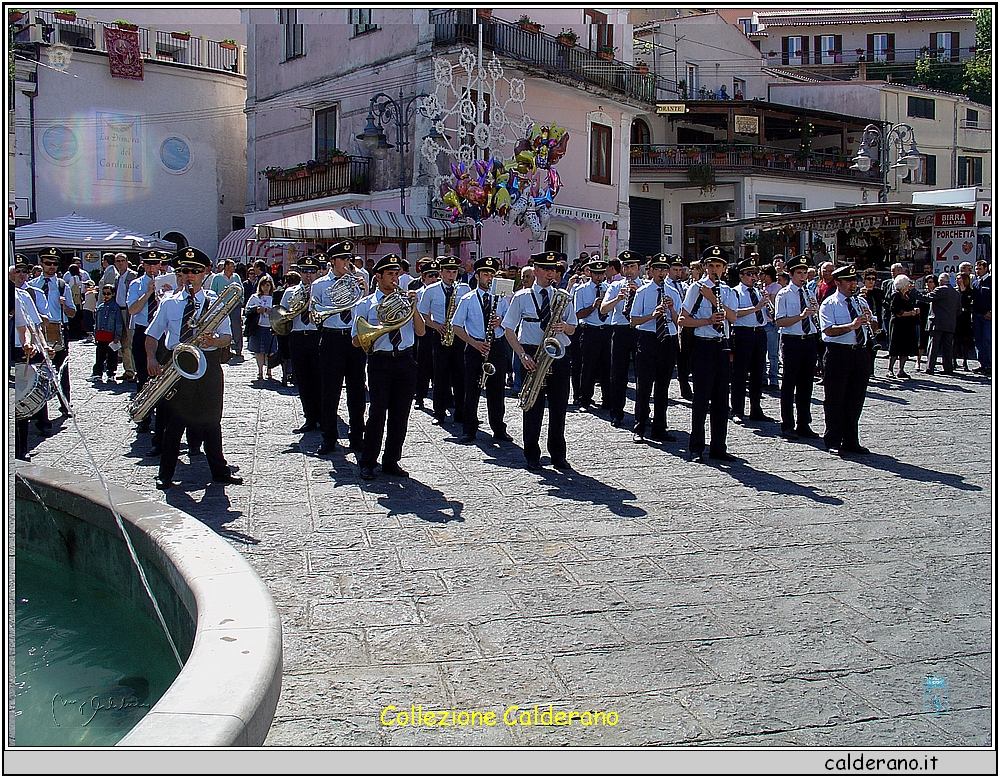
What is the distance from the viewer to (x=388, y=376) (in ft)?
25.0

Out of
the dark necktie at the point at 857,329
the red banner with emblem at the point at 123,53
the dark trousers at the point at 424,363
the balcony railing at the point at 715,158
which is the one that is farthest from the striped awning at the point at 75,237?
the balcony railing at the point at 715,158

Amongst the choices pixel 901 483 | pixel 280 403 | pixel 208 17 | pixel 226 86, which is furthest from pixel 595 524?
pixel 226 86

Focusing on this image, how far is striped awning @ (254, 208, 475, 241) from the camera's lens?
18625 millimetres

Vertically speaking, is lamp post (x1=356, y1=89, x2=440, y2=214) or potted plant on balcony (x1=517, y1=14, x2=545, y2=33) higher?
potted plant on balcony (x1=517, y1=14, x2=545, y2=33)

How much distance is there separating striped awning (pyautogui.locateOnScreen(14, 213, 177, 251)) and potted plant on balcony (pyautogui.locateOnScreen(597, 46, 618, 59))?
1266 cm

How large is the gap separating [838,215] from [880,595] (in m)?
17.3

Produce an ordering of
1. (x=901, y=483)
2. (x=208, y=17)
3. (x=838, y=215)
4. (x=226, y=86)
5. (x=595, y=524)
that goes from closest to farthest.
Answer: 1. (x=595, y=524)
2. (x=208, y=17)
3. (x=901, y=483)
4. (x=838, y=215)
5. (x=226, y=86)

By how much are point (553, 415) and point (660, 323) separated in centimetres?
222

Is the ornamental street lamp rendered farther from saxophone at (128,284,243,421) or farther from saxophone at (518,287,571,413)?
saxophone at (128,284,243,421)

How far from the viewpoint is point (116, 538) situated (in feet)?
17.9

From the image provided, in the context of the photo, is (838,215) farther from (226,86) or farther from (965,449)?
(226,86)

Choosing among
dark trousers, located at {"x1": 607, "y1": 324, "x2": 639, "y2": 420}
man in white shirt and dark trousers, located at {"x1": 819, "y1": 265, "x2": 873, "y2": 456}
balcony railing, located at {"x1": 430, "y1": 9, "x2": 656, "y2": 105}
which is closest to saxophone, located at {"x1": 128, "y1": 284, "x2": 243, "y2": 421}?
dark trousers, located at {"x1": 607, "y1": 324, "x2": 639, "y2": 420}

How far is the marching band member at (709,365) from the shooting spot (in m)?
8.52

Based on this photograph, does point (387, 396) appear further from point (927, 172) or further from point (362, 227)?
point (927, 172)
